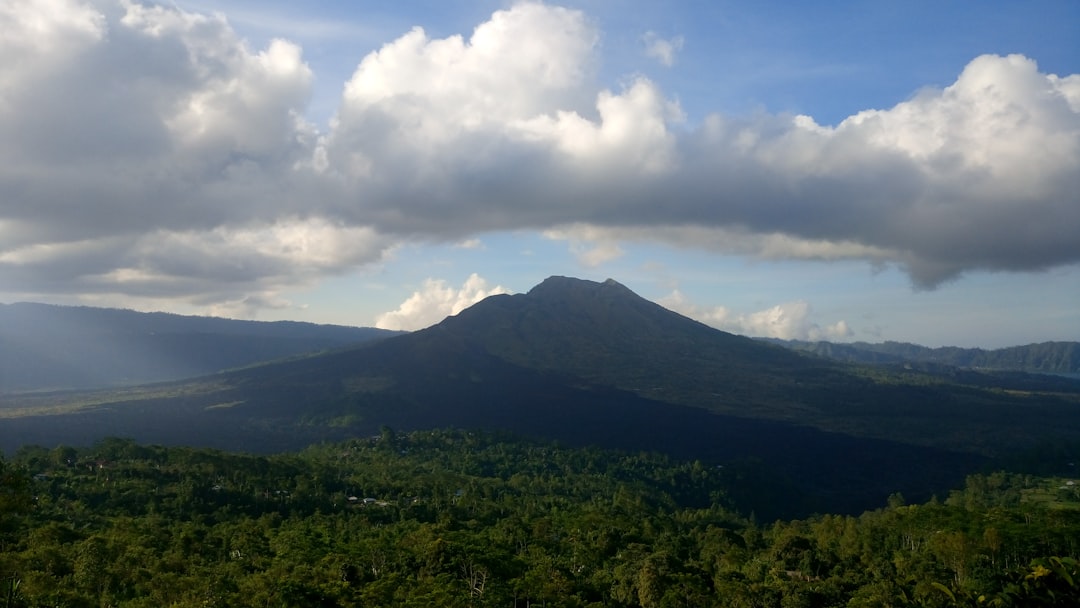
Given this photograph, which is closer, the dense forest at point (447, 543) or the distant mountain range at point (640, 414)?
the dense forest at point (447, 543)

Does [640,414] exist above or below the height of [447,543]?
below

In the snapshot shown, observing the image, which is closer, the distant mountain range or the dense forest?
the dense forest

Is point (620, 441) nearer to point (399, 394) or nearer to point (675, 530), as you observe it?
point (399, 394)

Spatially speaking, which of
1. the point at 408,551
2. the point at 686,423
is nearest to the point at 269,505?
the point at 408,551
